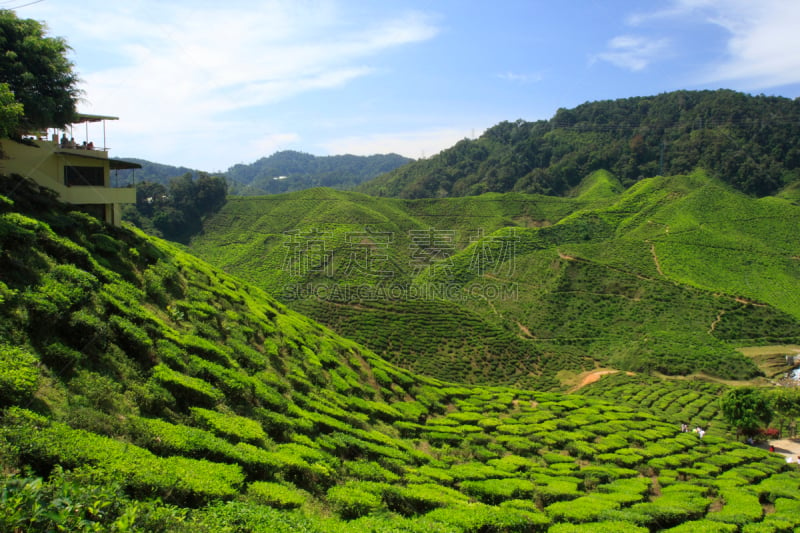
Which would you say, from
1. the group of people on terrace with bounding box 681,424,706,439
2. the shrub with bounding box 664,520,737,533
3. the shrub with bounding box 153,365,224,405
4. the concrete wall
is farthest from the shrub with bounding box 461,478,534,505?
the concrete wall

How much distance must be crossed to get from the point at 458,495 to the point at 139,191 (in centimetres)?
8702

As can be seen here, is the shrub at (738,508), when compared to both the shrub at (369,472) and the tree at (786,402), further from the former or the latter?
the tree at (786,402)

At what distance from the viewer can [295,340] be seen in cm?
1880

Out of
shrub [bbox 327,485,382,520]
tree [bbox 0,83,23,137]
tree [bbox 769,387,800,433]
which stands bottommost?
tree [bbox 769,387,800,433]

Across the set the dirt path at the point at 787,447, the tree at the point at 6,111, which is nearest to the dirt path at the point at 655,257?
the dirt path at the point at 787,447

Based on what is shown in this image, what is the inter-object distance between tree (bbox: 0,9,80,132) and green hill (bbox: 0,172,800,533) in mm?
3607

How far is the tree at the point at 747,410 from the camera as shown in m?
23.8

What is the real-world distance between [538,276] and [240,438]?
49805mm

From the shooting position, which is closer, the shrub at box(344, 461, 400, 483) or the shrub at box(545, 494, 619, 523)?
the shrub at box(344, 461, 400, 483)

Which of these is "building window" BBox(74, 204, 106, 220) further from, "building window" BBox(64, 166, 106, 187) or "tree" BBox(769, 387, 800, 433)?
"tree" BBox(769, 387, 800, 433)

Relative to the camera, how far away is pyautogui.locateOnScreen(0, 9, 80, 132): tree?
52.7 ft

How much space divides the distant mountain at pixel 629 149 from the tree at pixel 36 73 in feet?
317

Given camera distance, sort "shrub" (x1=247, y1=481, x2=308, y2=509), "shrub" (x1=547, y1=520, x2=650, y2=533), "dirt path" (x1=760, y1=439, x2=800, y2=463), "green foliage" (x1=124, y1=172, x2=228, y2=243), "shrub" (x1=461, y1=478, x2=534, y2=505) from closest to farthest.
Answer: "shrub" (x1=247, y1=481, x2=308, y2=509) → "shrub" (x1=547, y1=520, x2=650, y2=533) → "shrub" (x1=461, y1=478, x2=534, y2=505) → "dirt path" (x1=760, y1=439, x2=800, y2=463) → "green foliage" (x1=124, y1=172, x2=228, y2=243)

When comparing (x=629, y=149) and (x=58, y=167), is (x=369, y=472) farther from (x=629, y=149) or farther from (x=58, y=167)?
(x=629, y=149)
